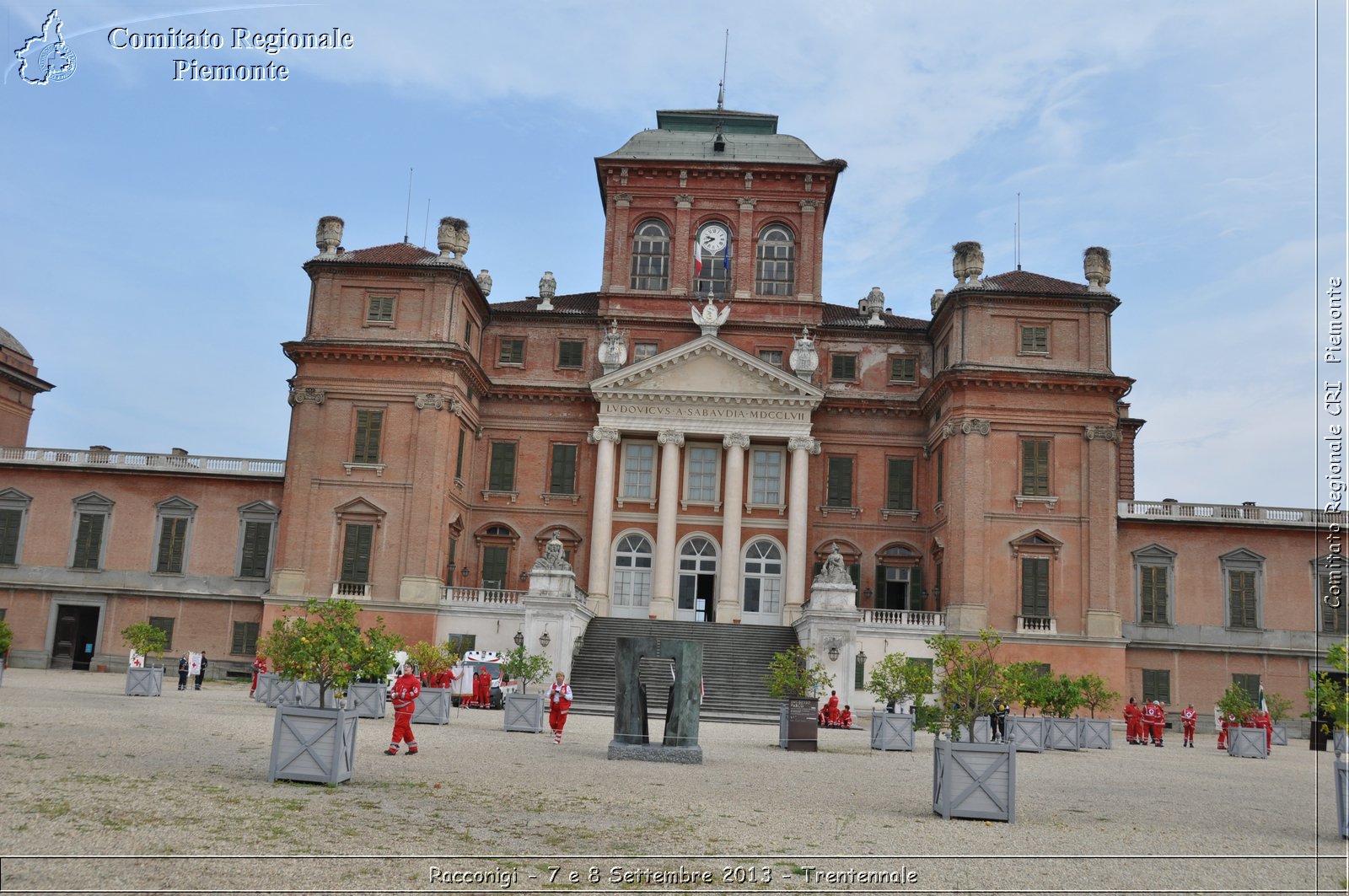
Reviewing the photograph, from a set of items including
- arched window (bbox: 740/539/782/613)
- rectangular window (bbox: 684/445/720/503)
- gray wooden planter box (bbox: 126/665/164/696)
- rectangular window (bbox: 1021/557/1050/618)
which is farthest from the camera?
rectangular window (bbox: 684/445/720/503)

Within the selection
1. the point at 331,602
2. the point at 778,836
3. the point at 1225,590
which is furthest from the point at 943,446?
the point at 778,836

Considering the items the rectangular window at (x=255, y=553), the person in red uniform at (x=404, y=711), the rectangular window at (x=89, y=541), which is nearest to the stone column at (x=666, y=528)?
the rectangular window at (x=255, y=553)

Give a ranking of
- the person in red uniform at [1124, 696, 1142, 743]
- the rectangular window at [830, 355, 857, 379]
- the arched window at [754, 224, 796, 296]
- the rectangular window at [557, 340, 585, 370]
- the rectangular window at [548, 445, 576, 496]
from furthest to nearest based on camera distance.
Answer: the arched window at [754, 224, 796, 296]
the rectangular window at [557, 340, 585, 370]
the rectangular window at [830, 355, 857, 379]
the rectangular window at [548, 445, 576, 496]
the person in red uniform at [1124, 696, 1142, 743]

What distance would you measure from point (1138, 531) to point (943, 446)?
778cm

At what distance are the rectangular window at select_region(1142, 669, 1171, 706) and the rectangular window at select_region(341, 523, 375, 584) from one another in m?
27.8

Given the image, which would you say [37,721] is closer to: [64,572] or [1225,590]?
A: [64,572]

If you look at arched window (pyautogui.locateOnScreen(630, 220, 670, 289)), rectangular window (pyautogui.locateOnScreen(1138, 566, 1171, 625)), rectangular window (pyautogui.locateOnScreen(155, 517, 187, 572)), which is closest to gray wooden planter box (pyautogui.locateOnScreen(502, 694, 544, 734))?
rectangular window (pyautogui.locateOnScreen(155, 517, 187, 572))

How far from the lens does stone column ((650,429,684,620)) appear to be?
4125 centimetres

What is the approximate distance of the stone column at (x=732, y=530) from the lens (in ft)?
136

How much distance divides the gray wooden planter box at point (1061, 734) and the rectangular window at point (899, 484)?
15209mm

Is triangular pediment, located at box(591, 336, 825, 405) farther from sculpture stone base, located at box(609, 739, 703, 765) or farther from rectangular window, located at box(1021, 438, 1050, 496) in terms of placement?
sculpture stone base, located at box(609, 739, 703, 765)

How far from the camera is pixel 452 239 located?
4175cm

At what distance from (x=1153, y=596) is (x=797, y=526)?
42.7 feet

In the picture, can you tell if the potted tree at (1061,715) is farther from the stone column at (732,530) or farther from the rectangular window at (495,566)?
the rectangular window at (495,566)
